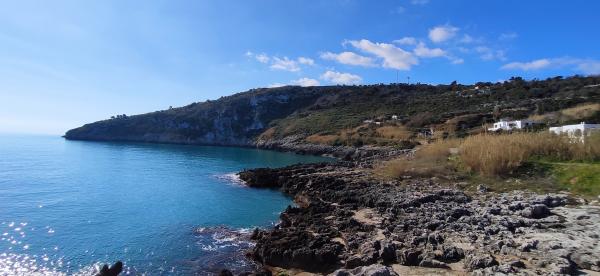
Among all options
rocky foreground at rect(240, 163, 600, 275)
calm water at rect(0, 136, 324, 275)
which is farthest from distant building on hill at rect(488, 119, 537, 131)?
calm water at rect(0, 136, 324, 275)

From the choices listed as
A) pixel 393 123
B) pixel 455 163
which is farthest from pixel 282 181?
pixel 393 123

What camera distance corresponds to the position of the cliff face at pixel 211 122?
5325 inches

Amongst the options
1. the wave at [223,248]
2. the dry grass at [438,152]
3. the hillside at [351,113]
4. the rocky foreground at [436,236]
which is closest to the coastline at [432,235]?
the rocky foreground at [436,236]

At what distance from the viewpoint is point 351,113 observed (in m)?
118

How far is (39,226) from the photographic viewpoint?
24266 mm

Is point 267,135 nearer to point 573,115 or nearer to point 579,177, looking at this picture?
point 573,115

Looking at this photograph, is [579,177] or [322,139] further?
[322,139]

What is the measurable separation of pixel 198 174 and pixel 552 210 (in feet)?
135

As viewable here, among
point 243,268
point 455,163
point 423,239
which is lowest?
point 243,268

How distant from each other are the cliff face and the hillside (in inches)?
12.8

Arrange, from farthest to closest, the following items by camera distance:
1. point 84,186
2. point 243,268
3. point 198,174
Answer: point 198,174
point 84,186
point 243,268

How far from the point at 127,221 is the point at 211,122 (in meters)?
117

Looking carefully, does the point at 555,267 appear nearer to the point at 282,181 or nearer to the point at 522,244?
the point at 522,244

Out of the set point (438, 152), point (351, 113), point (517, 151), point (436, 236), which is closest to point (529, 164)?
point (517, 151)
